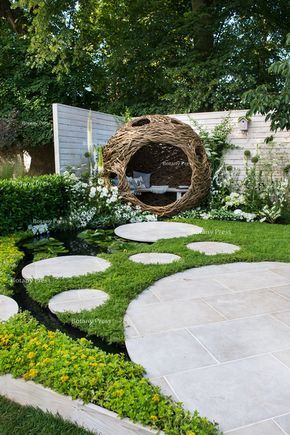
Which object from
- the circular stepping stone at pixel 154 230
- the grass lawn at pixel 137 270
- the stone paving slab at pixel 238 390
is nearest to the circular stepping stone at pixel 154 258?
the grass lawn at pixel 137 270

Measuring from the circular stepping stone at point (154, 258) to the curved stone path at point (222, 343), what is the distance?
1.32ft

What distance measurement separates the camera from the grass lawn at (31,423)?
1518 mm

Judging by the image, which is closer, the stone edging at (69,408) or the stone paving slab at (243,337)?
the stone edging at (69,408)

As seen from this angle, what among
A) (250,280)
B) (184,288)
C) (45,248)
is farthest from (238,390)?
(45,248)

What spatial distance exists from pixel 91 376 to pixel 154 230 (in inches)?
142

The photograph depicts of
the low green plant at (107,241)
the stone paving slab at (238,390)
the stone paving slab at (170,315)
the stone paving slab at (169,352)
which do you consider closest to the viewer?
the stone paving slab at (238,390)

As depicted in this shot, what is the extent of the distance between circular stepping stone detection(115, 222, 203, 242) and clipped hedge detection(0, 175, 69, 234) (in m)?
1.06

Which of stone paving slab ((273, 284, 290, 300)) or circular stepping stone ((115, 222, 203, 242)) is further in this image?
circular stepping stone ((115, 222, 203, 242))

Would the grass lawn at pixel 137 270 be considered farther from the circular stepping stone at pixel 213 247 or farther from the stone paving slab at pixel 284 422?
the stone paving slab at pixel 284 422

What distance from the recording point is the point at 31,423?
156 centimetres

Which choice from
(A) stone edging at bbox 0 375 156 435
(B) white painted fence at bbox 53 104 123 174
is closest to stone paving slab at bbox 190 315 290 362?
(A) stone edging at bbox 0 375 156 435

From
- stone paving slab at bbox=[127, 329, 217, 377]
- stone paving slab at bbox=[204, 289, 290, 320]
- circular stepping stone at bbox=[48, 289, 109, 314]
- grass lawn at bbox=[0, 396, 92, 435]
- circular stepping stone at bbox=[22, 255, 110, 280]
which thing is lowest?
grass lawn at bbox=[0, 396, 92, 435]

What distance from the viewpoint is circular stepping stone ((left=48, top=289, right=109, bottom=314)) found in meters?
2.57

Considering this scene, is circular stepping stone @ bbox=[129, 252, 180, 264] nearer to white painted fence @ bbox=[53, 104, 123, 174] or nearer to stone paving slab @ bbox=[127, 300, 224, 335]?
stone paving slab @ bbox=[127, 300, 224, 335]
